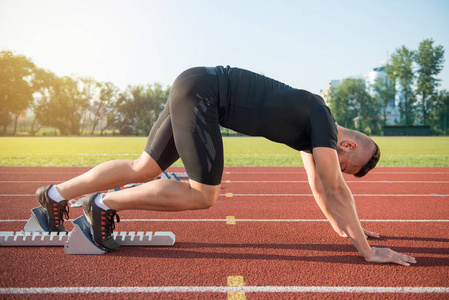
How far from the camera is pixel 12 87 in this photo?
175 feet

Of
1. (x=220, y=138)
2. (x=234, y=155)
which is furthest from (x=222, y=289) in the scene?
(x=234, y=155)

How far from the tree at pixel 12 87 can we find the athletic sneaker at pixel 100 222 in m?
57.5

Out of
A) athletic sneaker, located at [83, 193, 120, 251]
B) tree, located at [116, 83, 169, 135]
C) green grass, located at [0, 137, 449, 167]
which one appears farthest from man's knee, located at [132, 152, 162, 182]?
tree, located at [116, 83, 169, 135]

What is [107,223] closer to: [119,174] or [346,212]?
[119,174]

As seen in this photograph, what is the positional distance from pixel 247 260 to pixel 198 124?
1.18 m

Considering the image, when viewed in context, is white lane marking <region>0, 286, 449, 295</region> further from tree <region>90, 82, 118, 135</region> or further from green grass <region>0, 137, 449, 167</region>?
tree <region>90, 82, 118, 135</region>

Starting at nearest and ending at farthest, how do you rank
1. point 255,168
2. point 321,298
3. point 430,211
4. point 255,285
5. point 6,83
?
point 321,298 < point 255,285 < point 430,211 < point 255,168 < point 6,83

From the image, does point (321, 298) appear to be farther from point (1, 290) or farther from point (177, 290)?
point (1, 290)

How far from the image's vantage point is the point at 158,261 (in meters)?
2.88

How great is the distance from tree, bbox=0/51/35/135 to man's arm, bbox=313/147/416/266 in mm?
58676

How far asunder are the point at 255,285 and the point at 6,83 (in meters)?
60.5

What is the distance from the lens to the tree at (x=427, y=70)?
61281 millimetres

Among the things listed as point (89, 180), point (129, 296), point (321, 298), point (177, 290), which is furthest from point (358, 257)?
point (89, 180)

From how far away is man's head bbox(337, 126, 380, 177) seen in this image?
2764 mm
